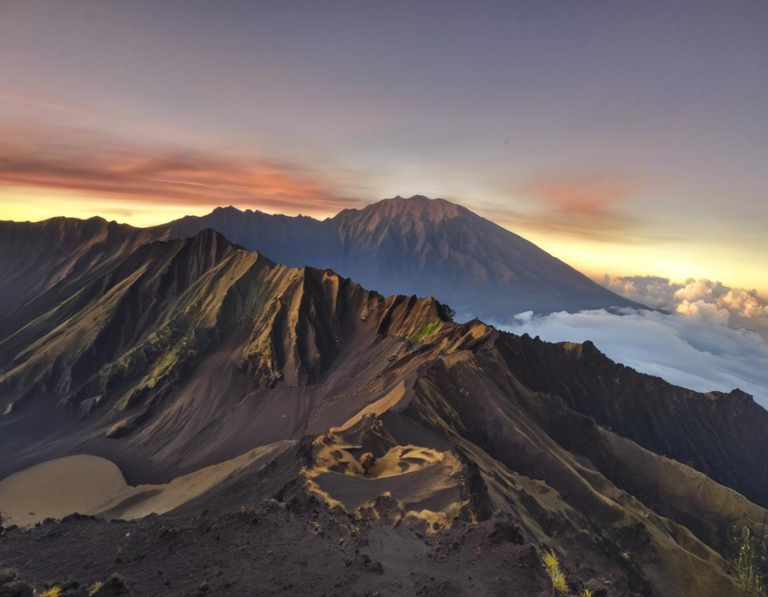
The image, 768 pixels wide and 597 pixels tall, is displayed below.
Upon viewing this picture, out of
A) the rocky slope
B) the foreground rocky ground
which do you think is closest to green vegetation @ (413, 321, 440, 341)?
the rocky slope

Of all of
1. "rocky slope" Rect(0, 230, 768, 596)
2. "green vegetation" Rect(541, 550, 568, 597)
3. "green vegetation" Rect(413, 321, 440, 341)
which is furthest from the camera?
"green vegetation" Rect(413, 321, 440, 341)

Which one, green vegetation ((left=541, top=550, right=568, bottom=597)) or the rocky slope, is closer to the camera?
green vegetation ((left=541, top=550, right=568, bottom=597))

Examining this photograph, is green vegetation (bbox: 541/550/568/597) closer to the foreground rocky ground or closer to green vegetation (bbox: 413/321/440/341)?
the foreground rocky ground

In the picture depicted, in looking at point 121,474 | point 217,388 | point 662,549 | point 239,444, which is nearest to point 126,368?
point 217,388

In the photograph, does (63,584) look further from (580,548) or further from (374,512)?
(580,548)

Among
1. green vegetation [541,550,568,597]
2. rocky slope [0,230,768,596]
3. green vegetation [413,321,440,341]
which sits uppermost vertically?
green vegetation [413,321,440,341]

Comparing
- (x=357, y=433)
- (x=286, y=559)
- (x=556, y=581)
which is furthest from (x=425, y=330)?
(x=556, y=581)

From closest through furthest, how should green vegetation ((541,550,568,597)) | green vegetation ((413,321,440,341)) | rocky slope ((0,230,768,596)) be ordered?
1. green vegetation ((541,550,568,597))
2. rocky slope ((0,230,768,596))
3. green vegetation ((413,321,440,341))

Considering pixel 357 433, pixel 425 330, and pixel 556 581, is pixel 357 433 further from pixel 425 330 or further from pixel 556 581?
pixel 425 330
